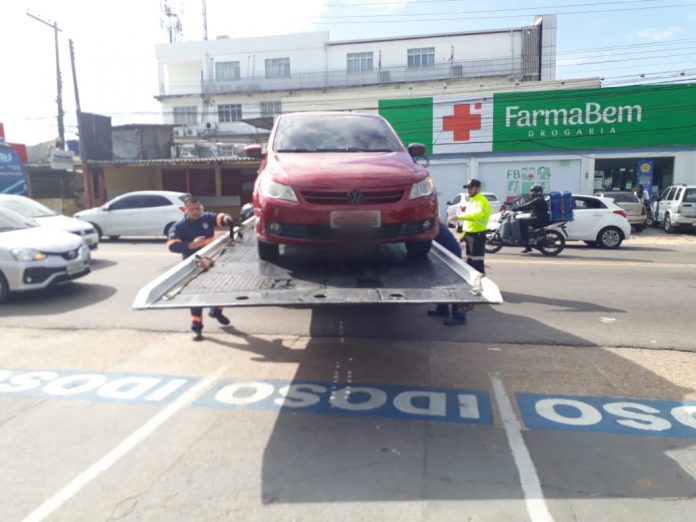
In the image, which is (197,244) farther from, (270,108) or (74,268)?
(270,108)

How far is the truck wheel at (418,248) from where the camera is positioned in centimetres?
503

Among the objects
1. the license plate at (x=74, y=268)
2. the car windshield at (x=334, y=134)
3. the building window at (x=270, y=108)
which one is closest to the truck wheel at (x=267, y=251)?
the car windshield at (x=334, y=134)

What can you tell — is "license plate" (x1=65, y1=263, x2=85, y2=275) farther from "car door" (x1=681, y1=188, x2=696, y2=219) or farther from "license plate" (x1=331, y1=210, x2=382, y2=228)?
"car door" (x1=681, y1=188, x2=696, y2=219)

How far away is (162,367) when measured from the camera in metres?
5.48

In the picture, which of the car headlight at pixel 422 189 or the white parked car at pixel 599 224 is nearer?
the car headlight at pixel 422 189

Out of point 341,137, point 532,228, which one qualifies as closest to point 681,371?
point 341,137

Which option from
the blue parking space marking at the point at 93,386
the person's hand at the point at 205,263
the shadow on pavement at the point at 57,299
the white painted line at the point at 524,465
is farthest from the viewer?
the shadow on pavement at the point at 57,299

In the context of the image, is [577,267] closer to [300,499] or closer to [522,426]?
[522,426]

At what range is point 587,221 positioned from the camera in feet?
50.2

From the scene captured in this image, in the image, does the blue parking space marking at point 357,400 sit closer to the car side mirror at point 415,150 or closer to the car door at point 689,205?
the car side mirror at point 415,150

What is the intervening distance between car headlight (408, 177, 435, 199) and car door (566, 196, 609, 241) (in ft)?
38.4

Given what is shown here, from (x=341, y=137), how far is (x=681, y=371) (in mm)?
4116

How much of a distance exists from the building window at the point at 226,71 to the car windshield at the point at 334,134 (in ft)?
159

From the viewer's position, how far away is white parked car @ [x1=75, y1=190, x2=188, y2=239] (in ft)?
55.5
